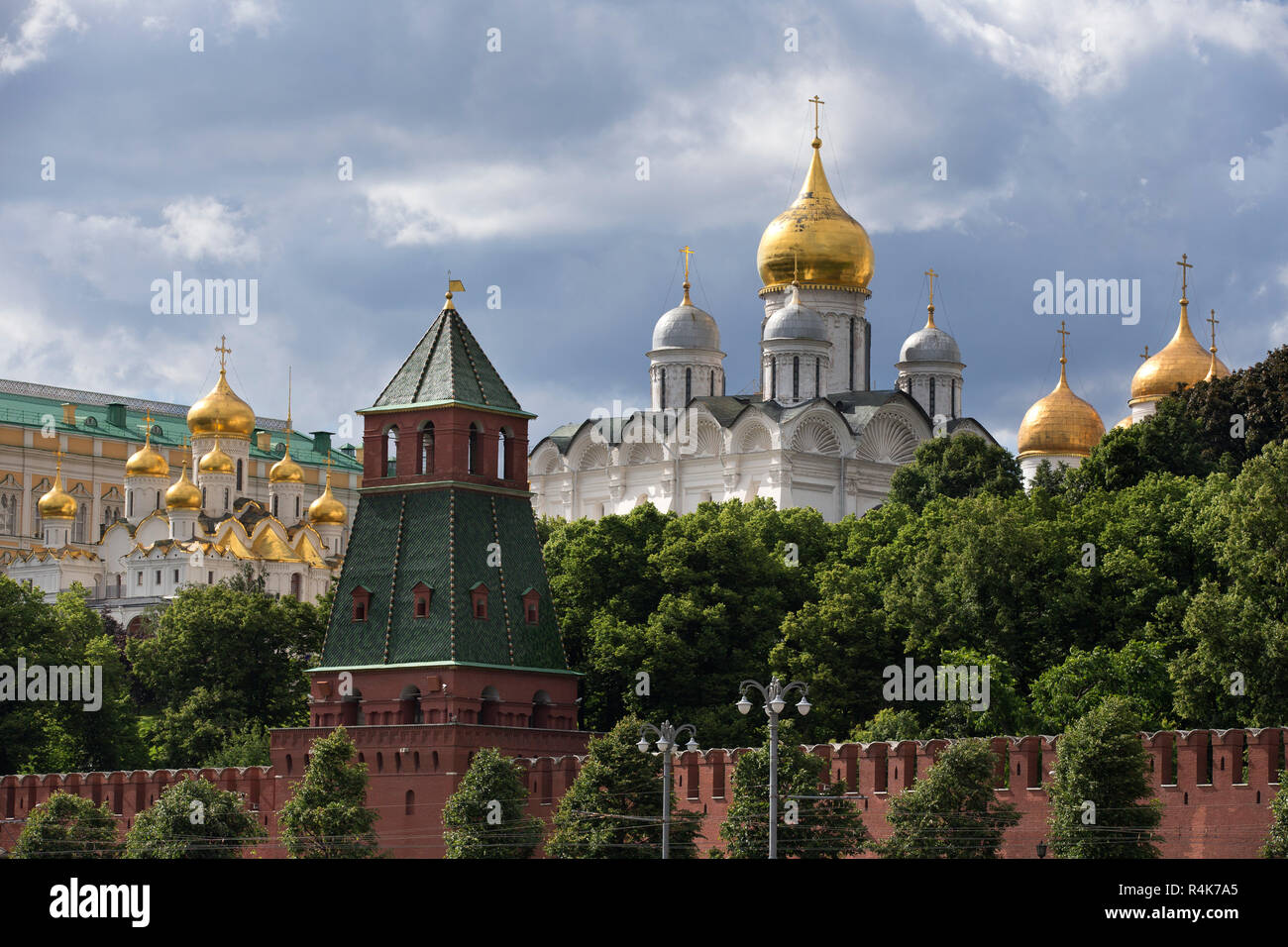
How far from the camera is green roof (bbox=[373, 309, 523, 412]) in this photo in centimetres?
6431

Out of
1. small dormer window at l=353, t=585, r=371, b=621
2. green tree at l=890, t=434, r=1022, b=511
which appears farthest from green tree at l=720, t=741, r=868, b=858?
green tree at l=890, t=434, r=1022, b=511

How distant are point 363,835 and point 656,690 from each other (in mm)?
11472

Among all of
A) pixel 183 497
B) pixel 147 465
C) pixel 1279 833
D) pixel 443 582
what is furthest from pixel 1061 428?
pixel 1279 833

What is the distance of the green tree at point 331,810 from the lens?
56.3 metres

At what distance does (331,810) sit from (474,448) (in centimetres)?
1045

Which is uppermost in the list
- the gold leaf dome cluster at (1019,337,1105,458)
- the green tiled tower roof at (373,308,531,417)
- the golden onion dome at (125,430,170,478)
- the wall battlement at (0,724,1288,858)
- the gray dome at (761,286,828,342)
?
the gray dome at (761,286,828,342)

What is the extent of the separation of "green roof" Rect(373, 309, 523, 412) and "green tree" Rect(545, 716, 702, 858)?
1160cm

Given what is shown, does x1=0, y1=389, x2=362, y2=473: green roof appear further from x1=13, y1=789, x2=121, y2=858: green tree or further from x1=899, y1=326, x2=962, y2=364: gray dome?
x1=13, y1=789, x2=121, y2=858: green tree

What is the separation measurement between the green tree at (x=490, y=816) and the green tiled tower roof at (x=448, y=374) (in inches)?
376

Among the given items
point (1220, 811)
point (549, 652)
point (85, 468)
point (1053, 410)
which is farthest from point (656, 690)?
point (85, 468)

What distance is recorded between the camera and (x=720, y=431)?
102 m

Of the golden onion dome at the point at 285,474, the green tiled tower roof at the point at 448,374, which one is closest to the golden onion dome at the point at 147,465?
the golden onion dome at the point at 285,474
